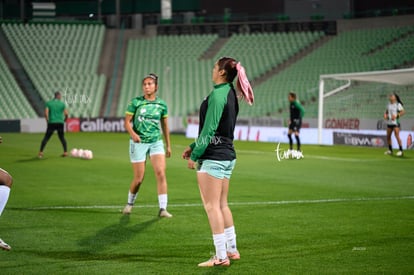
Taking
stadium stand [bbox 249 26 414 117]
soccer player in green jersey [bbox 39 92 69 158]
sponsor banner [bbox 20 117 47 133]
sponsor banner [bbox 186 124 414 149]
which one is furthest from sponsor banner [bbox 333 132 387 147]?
sponsor banner [bbox 20 117 47 133]

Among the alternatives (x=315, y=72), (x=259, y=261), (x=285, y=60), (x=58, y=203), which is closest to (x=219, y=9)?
(x=285, y=60)

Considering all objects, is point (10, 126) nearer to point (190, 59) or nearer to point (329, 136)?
point (190, 59)

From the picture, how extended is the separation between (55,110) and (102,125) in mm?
25280

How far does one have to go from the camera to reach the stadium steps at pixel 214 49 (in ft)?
194

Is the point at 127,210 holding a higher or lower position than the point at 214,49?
lower

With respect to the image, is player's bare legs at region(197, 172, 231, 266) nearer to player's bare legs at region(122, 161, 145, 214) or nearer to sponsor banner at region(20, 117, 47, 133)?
player's bare legs at region(122, 161, 145, 214)

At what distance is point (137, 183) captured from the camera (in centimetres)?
1316

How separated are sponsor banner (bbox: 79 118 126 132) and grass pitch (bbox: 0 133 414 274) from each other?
29892 mm

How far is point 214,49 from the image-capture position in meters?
59.7

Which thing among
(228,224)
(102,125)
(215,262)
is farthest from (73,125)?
(215,262)

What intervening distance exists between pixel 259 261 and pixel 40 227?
4.04 metres

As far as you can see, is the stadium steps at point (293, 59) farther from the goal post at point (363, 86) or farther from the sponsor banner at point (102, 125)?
the sponsor banner at point (102, 125)

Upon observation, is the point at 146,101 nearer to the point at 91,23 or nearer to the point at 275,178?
the point at 275,178

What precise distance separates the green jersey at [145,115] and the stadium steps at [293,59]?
139 ft
